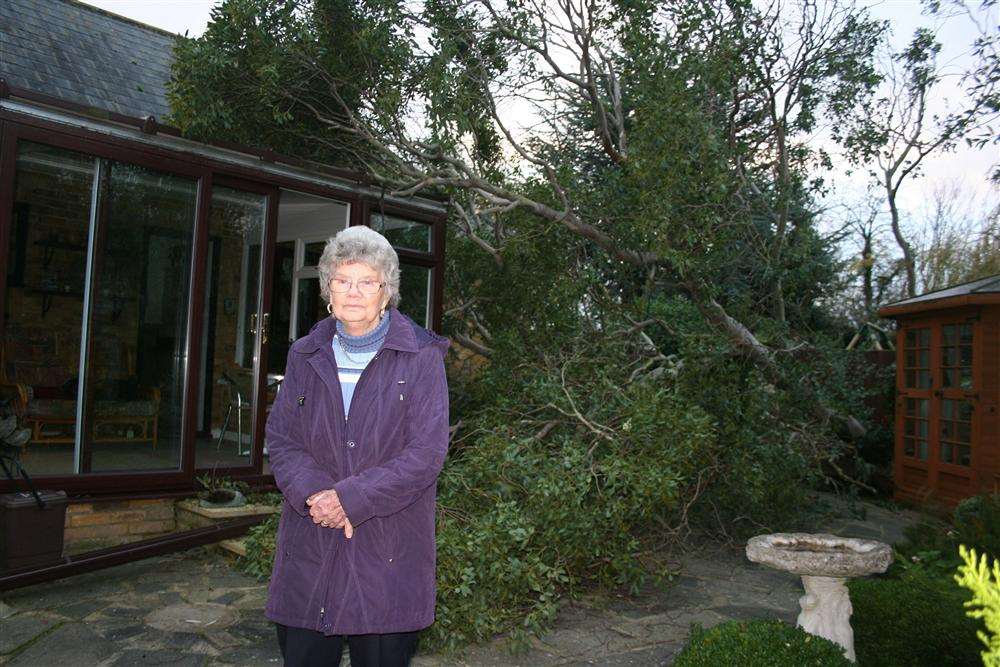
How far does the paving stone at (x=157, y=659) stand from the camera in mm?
3736

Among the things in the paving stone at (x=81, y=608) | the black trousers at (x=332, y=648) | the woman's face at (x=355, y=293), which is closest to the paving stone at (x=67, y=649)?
the paving stone at (x=81, y=608)

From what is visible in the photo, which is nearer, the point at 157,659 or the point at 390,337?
the point at 390,337

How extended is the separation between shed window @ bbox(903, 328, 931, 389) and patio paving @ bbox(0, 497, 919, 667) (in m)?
5.10

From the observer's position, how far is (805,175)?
36.4 ft

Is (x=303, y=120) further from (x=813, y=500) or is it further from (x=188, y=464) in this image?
(x=813, y=500)

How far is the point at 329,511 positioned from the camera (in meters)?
2.28

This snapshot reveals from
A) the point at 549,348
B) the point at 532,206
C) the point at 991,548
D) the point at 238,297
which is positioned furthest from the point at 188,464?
the point at 991,548

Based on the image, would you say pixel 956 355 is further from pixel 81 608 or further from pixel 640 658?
pixel 81 608

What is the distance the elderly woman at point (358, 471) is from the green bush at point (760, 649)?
1.21 m

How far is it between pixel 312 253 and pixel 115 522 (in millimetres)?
3817

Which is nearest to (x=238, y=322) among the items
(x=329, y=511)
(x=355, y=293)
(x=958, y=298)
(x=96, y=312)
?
(x=96, y=312)

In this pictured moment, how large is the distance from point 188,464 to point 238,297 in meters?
1.45

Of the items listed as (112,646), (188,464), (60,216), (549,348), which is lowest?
(112,646)

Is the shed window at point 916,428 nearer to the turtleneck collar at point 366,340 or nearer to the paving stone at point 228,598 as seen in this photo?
the paving stone at point 228,598
